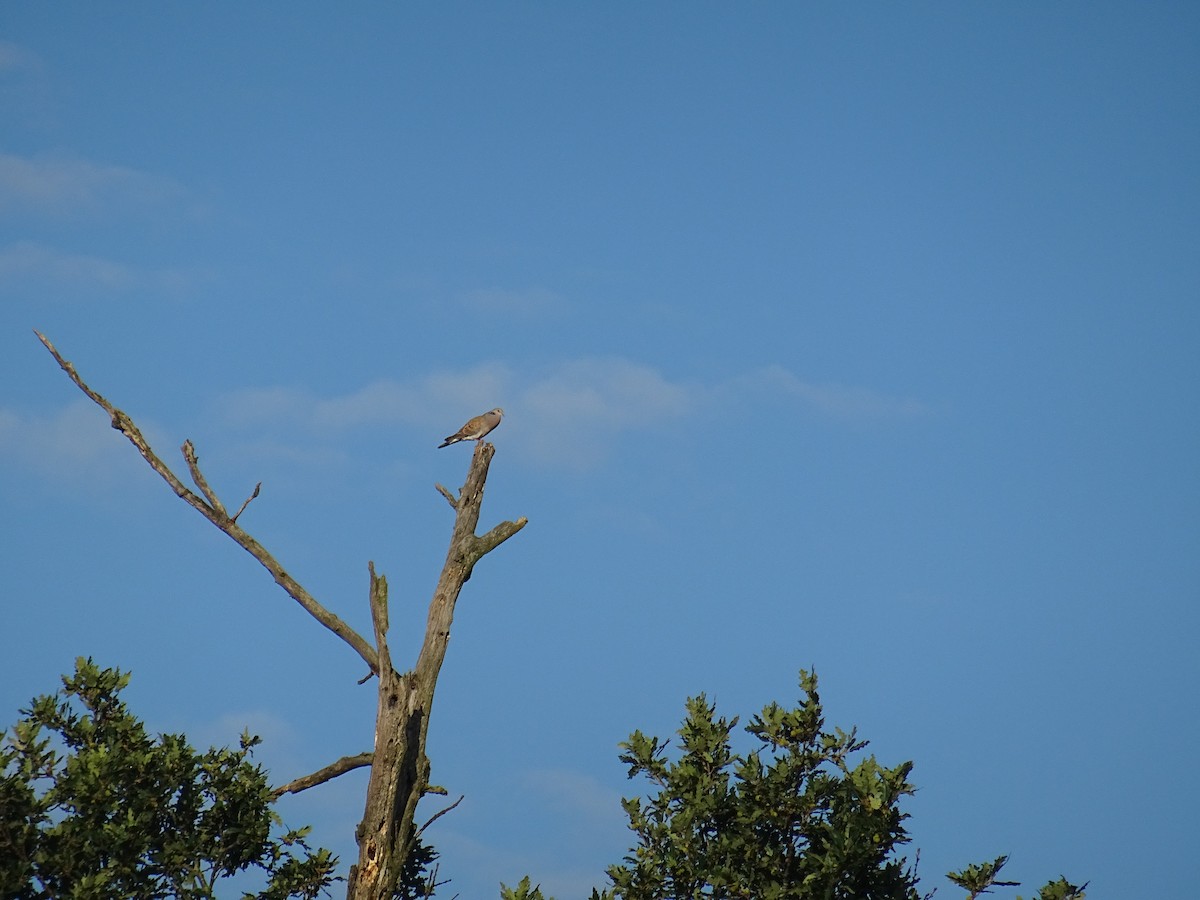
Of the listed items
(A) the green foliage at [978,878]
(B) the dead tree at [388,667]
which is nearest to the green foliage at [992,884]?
(A) the green foliage at [978,878]

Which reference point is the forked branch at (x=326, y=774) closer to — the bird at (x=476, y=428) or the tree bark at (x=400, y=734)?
the tree bark at (x=400, y=734)

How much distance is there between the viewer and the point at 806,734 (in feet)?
43.3

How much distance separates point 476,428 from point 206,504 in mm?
5152

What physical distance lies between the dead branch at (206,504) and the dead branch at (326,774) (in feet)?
4.66

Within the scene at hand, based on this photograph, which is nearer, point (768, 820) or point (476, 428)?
point (768, 820)

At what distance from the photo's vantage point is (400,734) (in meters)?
14.0

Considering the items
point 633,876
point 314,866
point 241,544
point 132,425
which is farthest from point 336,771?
point 132,425

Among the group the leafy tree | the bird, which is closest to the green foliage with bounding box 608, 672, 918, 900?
the leafy tree

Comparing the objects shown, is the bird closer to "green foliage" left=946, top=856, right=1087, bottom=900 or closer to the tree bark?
the tree bark

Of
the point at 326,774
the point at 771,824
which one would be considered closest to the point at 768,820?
the point at 771,824

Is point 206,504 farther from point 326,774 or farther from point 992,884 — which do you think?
point 992,884

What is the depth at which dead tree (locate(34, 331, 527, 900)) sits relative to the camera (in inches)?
547

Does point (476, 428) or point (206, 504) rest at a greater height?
point (476, 428)

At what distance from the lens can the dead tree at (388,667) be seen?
13891mm
